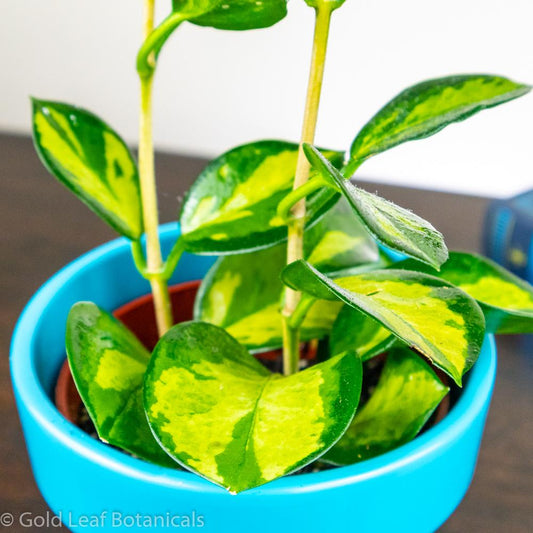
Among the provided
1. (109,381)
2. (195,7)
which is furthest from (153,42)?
(109,381)

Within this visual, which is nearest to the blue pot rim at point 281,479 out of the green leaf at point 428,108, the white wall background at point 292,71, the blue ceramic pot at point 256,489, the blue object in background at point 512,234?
the blue ceramic pot at point 256,489

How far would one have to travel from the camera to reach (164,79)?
84 centimetres

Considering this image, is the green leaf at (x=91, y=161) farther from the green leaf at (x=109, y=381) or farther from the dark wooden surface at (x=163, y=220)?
the dark wooden surface at (x=163, y=220)

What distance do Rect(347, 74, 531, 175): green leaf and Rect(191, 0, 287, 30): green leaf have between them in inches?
2.2

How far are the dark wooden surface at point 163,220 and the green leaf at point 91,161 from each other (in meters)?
0.16

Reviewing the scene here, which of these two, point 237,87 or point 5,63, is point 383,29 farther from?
point 5,63

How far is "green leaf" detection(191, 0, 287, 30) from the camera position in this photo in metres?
0.24

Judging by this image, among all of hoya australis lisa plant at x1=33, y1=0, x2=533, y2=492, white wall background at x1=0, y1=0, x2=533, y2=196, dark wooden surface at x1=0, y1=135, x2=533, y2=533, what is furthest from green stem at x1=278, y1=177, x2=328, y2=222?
white wall background at x1=0, y1=0, x2=533, y2=196

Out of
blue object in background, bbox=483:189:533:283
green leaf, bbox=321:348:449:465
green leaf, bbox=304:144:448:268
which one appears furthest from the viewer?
blue object in background, bbox=483:189:533:283

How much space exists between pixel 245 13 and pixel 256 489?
0.16m

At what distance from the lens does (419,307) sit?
0.24 metres

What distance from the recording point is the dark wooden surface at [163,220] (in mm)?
369

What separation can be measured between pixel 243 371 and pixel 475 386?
93 mm

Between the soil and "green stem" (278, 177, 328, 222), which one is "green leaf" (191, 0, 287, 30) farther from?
the soil
